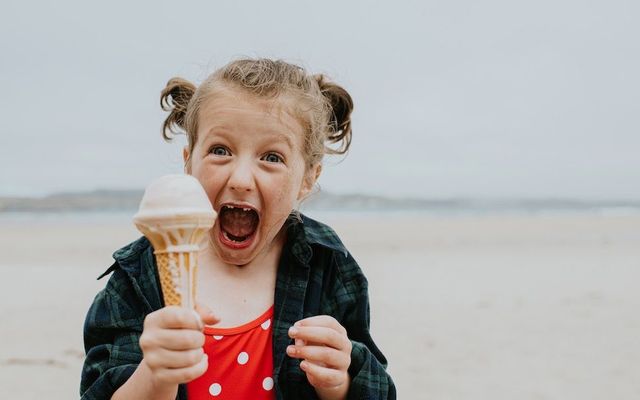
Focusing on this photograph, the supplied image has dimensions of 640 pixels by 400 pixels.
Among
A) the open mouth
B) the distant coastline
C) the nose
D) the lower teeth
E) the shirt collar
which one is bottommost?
the distant coastline

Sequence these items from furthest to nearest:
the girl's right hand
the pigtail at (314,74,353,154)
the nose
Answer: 1. the pigtail at (314,74,353,154)
2. the nose
3. the girl's right hand

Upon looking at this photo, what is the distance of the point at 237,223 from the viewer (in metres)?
2.20

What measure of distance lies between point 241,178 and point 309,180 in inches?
21.5

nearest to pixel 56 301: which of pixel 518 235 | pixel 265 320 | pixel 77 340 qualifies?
pixel 77 340

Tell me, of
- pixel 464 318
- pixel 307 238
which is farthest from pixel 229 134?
pixel 464 318

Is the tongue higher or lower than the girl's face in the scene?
lower

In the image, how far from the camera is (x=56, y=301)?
8.29 meters

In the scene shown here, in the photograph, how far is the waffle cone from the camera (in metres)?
1.60

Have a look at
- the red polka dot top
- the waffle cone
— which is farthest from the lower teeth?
the waffle cone

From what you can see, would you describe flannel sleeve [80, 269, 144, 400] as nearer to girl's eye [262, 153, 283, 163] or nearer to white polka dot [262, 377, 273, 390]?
white polka dot [262, 377, 273, 390]

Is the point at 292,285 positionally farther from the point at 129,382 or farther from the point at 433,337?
the point at 433,337

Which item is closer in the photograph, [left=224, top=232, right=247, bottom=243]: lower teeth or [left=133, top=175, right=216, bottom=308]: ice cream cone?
[left=133, top=175, right=216, bottom=308]: ice cream cone

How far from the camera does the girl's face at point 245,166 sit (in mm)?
2115

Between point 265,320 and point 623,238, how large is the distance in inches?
652
